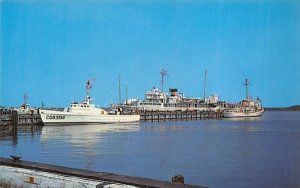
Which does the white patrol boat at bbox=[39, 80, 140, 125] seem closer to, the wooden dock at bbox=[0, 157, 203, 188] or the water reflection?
the water reflection

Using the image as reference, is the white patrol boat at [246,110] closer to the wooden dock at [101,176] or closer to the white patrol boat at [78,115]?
the white patrol boat at [78,115]

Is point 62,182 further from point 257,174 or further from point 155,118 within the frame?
point 155,118

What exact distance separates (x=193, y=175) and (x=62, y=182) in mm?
8299

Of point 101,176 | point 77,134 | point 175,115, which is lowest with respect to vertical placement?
point 77,134

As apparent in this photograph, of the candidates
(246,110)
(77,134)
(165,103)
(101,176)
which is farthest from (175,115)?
(101,176)

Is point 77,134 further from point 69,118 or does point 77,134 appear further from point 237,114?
point 237,114

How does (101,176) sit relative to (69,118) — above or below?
above

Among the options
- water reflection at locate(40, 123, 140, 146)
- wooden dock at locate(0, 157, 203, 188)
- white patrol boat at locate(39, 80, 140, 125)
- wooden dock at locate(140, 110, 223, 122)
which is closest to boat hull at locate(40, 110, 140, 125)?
white patrol boat at locate(39, 80, 140, 125)

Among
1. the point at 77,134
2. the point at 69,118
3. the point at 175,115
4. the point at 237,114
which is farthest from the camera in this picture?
the point at 237,114

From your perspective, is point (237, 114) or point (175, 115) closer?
point (175, 115)

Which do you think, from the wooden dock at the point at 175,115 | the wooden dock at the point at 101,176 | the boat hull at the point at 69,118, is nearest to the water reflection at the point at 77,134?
the boat hull at the point at 69,118

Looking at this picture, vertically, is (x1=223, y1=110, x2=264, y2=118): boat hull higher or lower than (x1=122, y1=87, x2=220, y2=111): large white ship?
lower

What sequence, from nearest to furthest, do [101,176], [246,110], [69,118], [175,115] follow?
[101,176]
[69,118]
[175,115]
[246,110]

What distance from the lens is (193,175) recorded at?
13.9 m
